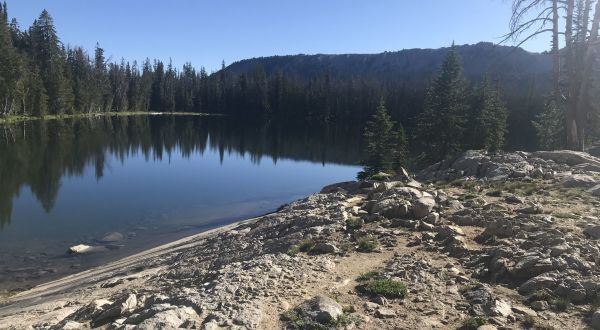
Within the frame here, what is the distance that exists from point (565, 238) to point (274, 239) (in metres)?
9.51

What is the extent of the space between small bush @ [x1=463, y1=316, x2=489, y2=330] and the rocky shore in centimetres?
4

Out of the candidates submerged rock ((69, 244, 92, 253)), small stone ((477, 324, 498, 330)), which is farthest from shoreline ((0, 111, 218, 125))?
small stone ((477, 324, 498, 330))

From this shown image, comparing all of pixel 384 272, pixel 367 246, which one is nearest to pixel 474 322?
pixel 384 272

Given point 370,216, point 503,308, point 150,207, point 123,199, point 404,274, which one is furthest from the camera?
point 123,199

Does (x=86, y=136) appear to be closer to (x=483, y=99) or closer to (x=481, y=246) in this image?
(x=483, y=99)

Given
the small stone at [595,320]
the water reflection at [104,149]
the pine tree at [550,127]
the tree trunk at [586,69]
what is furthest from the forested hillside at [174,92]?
the small stone at [595,320]

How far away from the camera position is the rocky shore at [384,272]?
30.5ft

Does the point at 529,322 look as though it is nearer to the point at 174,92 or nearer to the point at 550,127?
the point at 550,127

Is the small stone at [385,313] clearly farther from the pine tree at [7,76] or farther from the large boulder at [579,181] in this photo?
the pine tree at [7,76]

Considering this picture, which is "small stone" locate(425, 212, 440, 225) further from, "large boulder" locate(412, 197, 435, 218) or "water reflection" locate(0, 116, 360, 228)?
"water reflection" locate(0, 116, 360, 228)

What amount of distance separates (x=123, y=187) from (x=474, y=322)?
3913 cm


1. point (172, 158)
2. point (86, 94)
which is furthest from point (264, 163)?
point (86, 94)

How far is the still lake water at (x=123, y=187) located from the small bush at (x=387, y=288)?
1612 cm

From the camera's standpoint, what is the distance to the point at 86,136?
259ft
